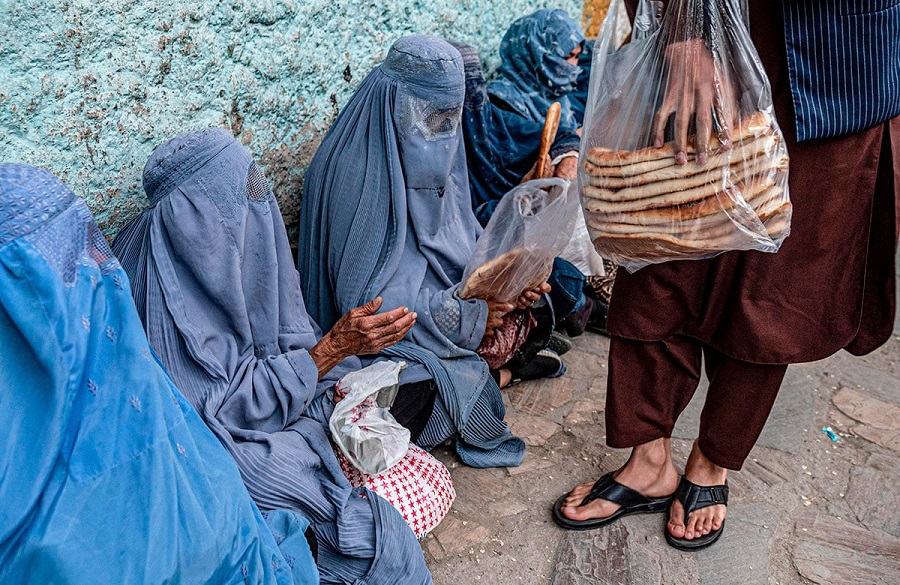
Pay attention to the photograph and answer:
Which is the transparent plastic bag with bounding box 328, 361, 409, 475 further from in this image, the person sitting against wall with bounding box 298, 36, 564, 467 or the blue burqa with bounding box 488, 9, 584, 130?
the blue burqa with bounding box 488, 9, 584, 130

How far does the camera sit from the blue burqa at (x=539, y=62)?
393cm

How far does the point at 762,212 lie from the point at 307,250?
1.52m

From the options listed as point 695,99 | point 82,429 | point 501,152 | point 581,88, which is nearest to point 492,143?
point 501,152

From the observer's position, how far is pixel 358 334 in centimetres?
216

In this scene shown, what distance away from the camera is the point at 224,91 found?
2443 millimetres

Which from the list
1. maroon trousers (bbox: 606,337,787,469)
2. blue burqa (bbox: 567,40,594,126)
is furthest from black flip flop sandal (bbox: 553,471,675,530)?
blue burqa (bbox: 567,40,594,126)

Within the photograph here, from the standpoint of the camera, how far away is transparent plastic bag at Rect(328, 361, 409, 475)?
6.88 feet

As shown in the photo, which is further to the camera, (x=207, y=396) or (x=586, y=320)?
(x=586, y=320)

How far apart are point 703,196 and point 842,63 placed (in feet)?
1.64

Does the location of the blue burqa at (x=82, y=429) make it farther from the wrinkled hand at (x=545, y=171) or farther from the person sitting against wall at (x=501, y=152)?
the wrinkled hand at (x=545, y=171)

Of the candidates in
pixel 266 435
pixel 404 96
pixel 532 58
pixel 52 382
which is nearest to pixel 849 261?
pixel 404 96

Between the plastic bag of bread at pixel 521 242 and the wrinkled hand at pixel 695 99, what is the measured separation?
83 cm

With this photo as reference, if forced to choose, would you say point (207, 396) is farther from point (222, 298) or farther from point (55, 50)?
point (55, 50)

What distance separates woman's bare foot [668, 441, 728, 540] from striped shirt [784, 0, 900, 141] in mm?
1062
